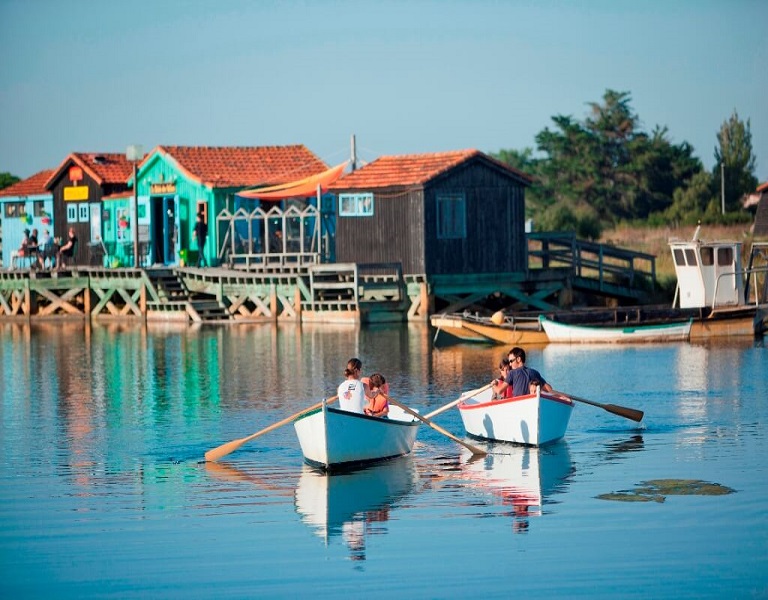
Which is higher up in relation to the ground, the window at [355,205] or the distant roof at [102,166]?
the distant roof at [102,166]

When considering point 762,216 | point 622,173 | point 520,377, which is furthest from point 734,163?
point 520,377

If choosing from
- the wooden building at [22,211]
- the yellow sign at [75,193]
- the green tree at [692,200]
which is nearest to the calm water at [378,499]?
the yellow sign at [75,193]

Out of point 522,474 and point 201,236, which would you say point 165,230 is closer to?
point 201,236

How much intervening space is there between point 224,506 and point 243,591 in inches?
152

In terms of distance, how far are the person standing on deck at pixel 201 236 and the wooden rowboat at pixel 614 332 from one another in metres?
17.5

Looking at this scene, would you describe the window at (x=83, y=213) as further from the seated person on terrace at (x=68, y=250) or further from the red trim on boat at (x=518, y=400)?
the red trim on boat at (x=518, y=400)

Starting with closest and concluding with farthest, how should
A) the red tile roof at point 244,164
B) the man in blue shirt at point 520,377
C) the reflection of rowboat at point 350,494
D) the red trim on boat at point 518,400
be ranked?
the reflection of rowboat at point 350,494, the red trim on boat at point 518,400, the man in blue shirt at point 520,377, the red tile roof at point 244,164

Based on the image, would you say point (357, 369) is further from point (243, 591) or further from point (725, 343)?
point (725, 343)

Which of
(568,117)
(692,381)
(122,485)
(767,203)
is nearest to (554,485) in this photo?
(122,485)

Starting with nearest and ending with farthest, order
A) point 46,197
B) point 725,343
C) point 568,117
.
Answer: point 725,343
point 46,197
point 568,117

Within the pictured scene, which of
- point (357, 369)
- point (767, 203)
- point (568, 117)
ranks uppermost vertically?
point (568, 117)

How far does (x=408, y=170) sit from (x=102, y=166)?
17696 mm

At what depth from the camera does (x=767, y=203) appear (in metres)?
45.7

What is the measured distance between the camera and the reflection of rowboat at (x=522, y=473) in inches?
675
